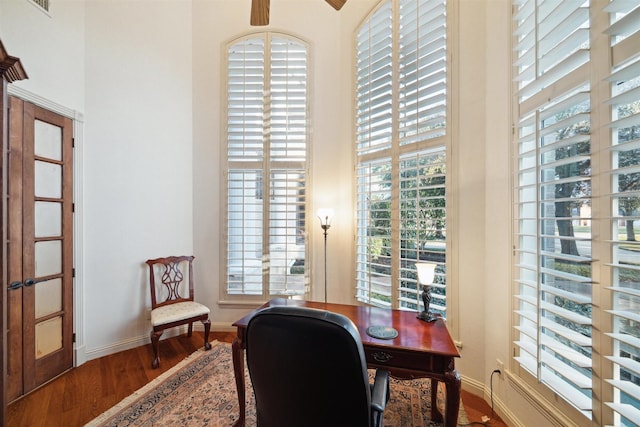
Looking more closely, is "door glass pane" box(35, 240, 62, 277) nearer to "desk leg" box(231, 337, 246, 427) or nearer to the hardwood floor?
the hardwood floor

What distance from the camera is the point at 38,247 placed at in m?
2.22

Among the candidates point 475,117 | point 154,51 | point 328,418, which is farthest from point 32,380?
point 475,117

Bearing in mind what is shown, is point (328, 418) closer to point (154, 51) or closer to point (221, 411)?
point (221, 411)

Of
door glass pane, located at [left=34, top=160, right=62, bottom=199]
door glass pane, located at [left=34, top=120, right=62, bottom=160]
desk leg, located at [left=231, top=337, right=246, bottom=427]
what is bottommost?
desk leg, located at [left=231, top=337, right=246, bottom=427]

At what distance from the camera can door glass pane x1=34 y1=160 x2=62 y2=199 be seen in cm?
222

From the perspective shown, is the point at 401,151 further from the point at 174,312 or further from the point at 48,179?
the point at 48,179

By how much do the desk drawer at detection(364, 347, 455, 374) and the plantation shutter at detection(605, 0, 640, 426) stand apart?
0.65 meters

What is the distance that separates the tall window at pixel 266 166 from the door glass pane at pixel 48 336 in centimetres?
155

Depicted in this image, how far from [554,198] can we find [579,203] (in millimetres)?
159

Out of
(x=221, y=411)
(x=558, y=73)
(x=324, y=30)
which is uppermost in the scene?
(x=324, y=30)

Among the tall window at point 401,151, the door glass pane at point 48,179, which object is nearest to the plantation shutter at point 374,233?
the tall window at point 401,151

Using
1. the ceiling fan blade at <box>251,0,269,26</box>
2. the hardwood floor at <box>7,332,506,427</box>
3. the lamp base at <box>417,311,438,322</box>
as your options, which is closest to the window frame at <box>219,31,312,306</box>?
the hardwood floor at <box>7,332,506,427</box>

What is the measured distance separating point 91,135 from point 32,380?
7.49 ft

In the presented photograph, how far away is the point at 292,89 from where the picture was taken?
3.25m
